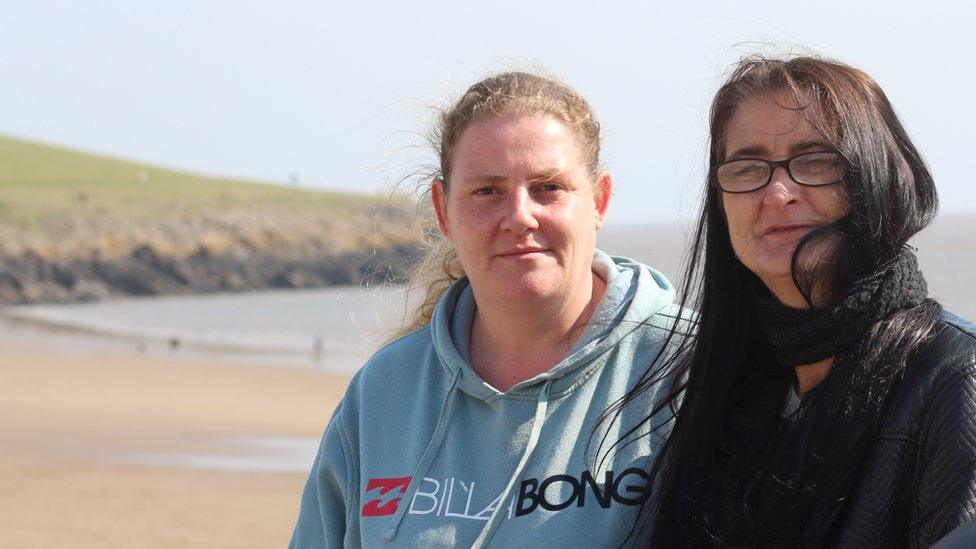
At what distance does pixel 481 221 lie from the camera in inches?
122

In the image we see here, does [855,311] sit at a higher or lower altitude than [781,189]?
lower

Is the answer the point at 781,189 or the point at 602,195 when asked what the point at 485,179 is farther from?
the point at 781,189

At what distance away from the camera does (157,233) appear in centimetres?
5681

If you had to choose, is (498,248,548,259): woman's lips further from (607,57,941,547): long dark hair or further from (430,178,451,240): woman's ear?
(607,57,941,547): long dark hair

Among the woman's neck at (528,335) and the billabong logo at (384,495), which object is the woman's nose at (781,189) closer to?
the woman's neck at (528,335)

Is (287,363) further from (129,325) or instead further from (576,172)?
(576,172)

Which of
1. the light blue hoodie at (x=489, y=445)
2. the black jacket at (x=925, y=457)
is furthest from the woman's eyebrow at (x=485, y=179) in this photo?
the black jacket at (x=925, y=457)

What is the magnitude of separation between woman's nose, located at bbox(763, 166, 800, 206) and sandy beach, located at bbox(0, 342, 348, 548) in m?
8.34

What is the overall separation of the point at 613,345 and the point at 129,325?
115ft

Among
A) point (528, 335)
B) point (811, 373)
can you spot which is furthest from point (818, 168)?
point (528, 335)

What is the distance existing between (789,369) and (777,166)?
19.3 inches

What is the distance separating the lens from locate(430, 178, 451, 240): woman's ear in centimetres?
336

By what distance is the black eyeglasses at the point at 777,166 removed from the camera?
2365 millimetres

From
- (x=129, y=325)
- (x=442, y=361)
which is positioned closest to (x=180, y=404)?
(x=442, y=361)
